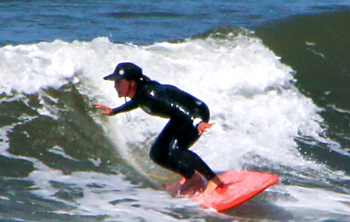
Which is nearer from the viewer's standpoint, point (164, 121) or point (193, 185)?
point (193, 185)

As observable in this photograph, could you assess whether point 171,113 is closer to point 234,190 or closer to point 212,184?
point 212,184

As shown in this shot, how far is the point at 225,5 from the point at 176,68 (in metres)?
6.39

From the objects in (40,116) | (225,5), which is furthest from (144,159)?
(225,5)

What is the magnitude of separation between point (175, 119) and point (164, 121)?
2254mm

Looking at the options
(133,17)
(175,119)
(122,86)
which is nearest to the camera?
(122,86)

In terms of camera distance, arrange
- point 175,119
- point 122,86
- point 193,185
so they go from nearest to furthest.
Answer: point 122,86 → point 175,119 → point 193,185

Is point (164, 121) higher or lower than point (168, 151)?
higher

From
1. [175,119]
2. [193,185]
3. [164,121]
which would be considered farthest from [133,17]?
[175,119]

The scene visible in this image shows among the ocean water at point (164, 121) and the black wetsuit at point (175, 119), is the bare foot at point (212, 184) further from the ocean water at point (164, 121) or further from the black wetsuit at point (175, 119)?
the ocean water at point (164, 121)

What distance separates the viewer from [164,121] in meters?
8.77

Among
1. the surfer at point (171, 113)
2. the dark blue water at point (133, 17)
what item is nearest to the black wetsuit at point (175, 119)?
the surfer at point (171, 113)

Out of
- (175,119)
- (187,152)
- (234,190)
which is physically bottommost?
(234,190)

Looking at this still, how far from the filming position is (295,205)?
22.2 feet

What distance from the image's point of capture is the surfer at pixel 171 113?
6.37 meters
